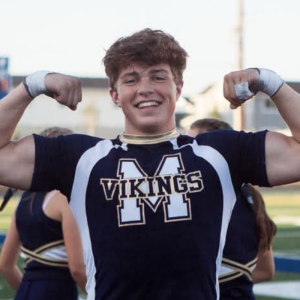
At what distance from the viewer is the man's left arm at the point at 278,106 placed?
315 cm

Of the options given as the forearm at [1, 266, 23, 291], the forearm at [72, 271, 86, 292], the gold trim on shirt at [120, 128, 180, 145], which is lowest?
the forearm at [1, 266, 23, 291]

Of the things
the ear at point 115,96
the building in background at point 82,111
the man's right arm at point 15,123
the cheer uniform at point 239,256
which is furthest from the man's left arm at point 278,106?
the building in background at point 82,111

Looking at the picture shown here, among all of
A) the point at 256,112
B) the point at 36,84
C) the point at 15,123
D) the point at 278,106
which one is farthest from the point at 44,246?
the point at 256,112

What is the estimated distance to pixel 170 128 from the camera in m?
3.18

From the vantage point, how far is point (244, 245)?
14.5 feet

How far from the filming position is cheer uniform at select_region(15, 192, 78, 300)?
4680 mm

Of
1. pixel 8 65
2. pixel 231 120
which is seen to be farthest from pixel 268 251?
pixel 231 120

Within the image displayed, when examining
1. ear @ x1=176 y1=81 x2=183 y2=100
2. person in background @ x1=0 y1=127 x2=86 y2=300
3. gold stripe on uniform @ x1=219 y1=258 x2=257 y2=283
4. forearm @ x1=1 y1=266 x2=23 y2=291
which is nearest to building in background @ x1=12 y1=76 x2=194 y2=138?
forearm @ x1=1 y1=266 x2=23 y2=291

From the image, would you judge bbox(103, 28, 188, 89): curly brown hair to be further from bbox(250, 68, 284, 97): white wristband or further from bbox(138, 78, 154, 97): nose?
bbox(250, 68, 284, 97): white wristband

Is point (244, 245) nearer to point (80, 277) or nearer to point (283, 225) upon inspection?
point (80, 277)

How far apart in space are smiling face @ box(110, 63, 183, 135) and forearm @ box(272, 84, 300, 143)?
0.42m

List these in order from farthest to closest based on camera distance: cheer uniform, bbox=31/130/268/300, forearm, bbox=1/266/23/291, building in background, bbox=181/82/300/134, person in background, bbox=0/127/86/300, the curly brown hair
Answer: building in background, bbox=181/82/300/134 < forearm, bbox=1/266/23/291 < person in background, bbox=0/127/86/300 < the curly brown hair < cheer uniform, bbox=31/130/268/300

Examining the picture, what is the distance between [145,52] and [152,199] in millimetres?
565

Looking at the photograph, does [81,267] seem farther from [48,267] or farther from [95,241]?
[95,241]
